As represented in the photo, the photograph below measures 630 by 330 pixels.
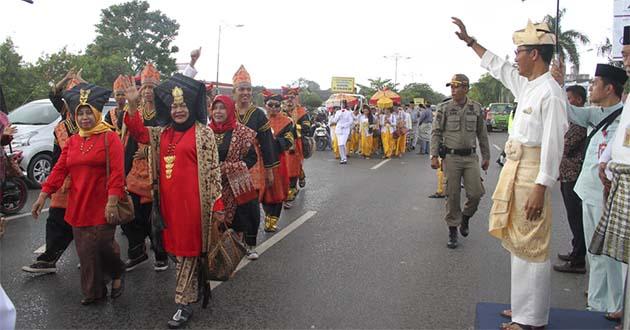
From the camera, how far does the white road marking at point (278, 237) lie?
5.72 meters

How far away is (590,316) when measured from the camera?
4.00m

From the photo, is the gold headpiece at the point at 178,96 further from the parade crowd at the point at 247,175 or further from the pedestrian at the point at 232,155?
the pedestrian at the point at 232,155

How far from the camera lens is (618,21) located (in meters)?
5.58

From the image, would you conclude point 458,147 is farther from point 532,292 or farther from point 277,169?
point 532,292

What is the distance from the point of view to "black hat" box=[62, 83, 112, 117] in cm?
450

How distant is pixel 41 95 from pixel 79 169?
17754 millimetres

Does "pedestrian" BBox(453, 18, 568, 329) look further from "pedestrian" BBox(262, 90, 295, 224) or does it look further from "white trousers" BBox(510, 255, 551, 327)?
"pedestrian" BBox(262, 90, 295, 224)

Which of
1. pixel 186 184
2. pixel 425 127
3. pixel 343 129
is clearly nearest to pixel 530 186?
pixel 186 184

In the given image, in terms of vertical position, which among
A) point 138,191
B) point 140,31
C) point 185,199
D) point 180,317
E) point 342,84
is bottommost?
point 180,317

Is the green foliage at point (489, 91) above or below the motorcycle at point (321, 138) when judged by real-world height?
above

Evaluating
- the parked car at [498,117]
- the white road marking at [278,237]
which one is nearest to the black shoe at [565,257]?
the white road marking at [278,237]

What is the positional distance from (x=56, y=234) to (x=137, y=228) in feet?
2.52

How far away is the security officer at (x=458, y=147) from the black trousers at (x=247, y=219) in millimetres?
2278

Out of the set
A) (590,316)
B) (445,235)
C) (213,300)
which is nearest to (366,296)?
(213,300)
